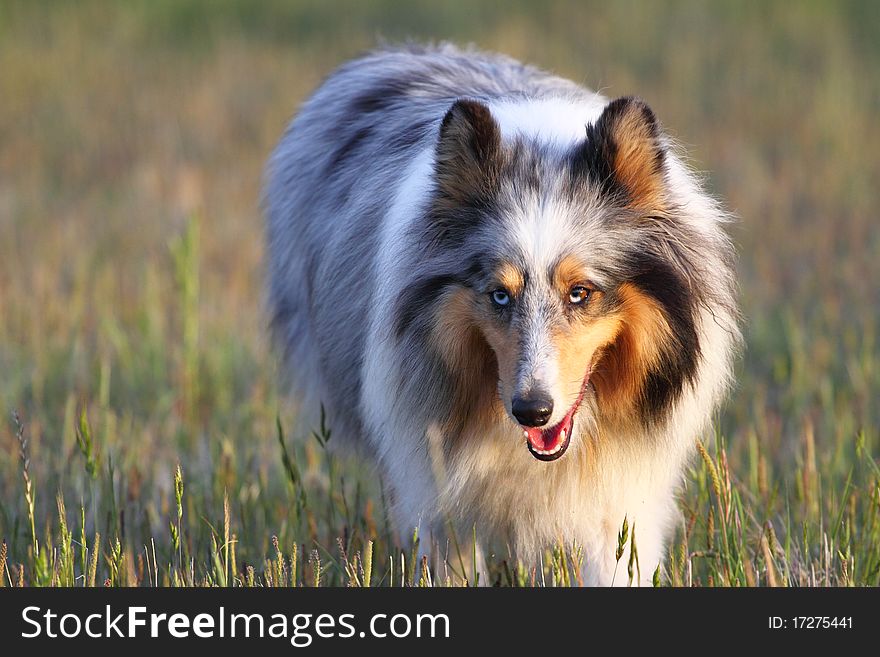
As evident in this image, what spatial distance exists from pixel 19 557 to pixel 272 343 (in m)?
1.69

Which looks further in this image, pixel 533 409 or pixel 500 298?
pixel 500 298

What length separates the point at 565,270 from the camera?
3.36m

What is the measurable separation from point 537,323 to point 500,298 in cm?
16

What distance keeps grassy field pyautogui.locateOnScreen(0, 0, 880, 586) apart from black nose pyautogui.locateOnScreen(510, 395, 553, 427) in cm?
49

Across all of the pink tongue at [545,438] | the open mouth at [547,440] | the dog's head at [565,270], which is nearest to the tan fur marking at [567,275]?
the dog's head at [565,270]

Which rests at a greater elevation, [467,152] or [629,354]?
[467,152]

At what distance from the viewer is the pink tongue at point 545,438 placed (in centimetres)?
351

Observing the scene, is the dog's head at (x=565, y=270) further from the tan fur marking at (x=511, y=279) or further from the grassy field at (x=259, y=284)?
the grassy field at (x=259, y=284)

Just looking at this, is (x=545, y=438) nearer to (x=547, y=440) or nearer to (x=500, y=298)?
(x=547, y=440)

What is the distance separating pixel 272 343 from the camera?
18.2ft

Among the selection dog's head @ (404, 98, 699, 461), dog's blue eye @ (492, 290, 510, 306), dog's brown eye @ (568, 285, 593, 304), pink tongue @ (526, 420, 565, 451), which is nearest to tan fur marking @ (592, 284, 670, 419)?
dog's head @ (404, 98, 699, 461)

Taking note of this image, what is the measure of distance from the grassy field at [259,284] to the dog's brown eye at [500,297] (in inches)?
32.2

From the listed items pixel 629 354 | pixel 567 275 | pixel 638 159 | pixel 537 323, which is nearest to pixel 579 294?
Answer: pixel 567 275
